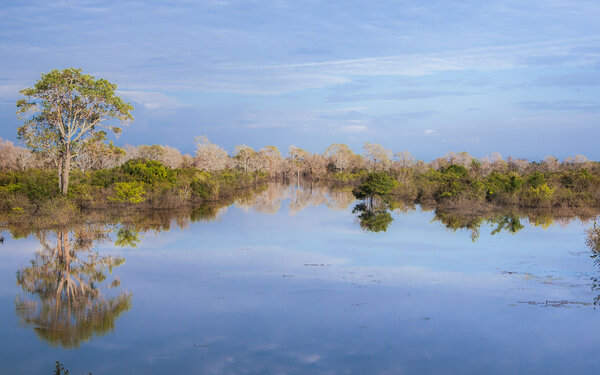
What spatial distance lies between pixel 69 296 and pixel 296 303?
3.89m

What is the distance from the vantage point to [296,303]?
861 centimetres

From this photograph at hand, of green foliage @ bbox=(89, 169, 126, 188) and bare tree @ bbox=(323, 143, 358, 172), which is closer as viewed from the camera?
green foliage @ bbox=(89, 169, 126, 188)

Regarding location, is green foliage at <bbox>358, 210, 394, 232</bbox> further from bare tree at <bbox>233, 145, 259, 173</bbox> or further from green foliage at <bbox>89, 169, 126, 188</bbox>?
bare tree at <bbox>233, 145, 259, 173</bbox>

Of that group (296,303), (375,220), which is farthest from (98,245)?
(375,220)

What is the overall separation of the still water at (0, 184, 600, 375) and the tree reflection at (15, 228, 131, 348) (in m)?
0.04

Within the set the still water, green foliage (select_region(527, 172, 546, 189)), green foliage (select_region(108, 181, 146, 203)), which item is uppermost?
green foliage (select_region(527, 172, 546, 189))

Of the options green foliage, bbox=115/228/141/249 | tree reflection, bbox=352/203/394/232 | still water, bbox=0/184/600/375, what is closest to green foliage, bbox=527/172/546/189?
tree reflection, bbox=352/203/394/232

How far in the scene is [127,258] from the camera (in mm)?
12062

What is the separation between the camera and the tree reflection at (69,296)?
720cm

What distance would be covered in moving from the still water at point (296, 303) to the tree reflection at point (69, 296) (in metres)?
0.04

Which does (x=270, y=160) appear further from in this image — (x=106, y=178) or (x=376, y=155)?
(x=106, y=178)

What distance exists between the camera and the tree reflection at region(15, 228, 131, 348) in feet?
23.6

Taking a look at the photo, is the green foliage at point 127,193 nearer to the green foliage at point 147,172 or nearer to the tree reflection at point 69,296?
the green foliage at point 147,172

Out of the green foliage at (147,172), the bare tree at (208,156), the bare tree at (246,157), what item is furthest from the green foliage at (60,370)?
the bare tree at (246,157)
